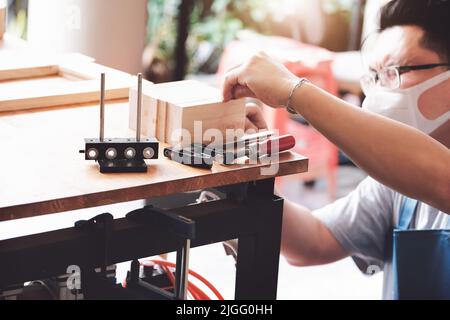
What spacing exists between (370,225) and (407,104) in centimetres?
32

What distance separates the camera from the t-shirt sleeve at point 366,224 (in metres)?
1.96

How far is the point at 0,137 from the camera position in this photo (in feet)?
4.42

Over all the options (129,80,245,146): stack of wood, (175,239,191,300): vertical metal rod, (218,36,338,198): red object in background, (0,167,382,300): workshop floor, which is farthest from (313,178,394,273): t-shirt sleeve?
(218,36,338,198): red object in background

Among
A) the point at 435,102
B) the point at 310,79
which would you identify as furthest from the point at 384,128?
the point at 310,79

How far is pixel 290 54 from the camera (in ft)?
12.7

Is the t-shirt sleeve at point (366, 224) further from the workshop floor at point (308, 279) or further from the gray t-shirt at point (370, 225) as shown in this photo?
the workshop floor at point (308, 279)

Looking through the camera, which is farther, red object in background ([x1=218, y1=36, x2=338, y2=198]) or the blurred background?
red object in background ([x1=218, y1=36, x2=338, y2=198])

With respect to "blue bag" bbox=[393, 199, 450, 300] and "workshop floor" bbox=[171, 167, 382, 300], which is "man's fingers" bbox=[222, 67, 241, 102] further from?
"workshop floor" bbox=[171, 167, 382, 300]

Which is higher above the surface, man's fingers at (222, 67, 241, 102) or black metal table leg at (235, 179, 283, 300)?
man's fingers at (222, 67, 241, 102)

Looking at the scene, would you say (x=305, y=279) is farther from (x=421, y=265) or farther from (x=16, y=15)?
(x=16, y=15)

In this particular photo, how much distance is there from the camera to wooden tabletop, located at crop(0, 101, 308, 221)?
112 centimetres

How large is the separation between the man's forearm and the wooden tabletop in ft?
0.28

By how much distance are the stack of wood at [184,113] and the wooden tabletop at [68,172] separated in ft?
0.15

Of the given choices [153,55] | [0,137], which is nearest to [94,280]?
[0,137]
